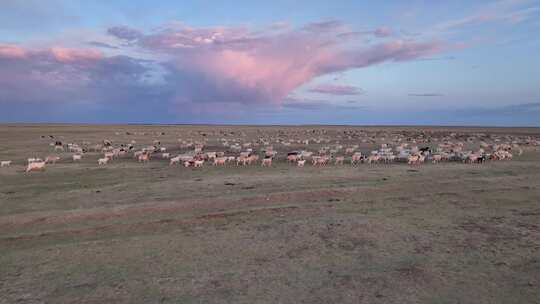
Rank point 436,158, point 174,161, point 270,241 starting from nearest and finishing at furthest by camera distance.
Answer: point 270,241
point 174,161
point 436,158

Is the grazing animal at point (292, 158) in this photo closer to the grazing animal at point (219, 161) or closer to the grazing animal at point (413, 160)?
the grazing animal at point (219, 161)

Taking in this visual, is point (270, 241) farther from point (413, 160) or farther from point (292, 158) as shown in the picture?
point (413, 160)

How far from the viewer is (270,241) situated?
11.0m

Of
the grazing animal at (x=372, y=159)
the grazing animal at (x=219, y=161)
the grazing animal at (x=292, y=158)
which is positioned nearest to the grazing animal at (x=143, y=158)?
the grazing animal at (x=219, y=161)

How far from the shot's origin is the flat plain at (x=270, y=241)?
7996 mm

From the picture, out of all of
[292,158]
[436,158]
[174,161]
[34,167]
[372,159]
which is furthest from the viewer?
[292,158]

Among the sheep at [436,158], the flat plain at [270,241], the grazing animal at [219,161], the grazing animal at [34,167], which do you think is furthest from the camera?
the sheep at [436,158]

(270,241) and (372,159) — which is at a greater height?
(372,159)

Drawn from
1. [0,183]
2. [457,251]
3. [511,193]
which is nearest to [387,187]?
[511,193]

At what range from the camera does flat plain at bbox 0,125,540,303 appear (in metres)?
8.00

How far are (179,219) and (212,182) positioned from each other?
6.77m

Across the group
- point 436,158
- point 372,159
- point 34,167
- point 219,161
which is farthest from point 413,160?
point 34,167

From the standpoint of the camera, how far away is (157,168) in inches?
997

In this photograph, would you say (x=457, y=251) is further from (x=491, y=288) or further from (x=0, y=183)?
(x=0, y=183)
